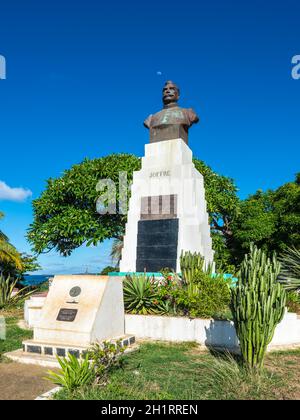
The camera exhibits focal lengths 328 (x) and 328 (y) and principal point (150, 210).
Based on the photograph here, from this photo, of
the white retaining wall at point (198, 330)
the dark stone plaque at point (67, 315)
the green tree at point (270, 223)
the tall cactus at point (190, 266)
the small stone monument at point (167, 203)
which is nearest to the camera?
the dark stone plaque at point (67, 315)

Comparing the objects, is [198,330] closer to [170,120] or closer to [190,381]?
[190,381]

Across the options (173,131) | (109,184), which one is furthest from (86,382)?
(109,184)

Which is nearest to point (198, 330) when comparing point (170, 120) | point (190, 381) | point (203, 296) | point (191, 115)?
point (203, 296)

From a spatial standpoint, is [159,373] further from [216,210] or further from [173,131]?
[216,210]

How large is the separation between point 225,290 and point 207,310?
3.42 ft

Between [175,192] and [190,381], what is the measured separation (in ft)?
30.6

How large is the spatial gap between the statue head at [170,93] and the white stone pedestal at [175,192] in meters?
2.38

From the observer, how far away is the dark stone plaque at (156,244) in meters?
13.5

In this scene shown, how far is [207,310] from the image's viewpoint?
9242 millimetres

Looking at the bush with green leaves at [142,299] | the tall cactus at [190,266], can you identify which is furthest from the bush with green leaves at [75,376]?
the tall cactus at [190,266]

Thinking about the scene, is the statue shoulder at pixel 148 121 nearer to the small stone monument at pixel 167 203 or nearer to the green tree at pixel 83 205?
the small stone monument at pixel 167 203

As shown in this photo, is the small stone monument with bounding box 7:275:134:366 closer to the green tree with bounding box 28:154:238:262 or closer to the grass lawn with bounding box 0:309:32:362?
the grass lawn with bounding box 0:309:32:362
